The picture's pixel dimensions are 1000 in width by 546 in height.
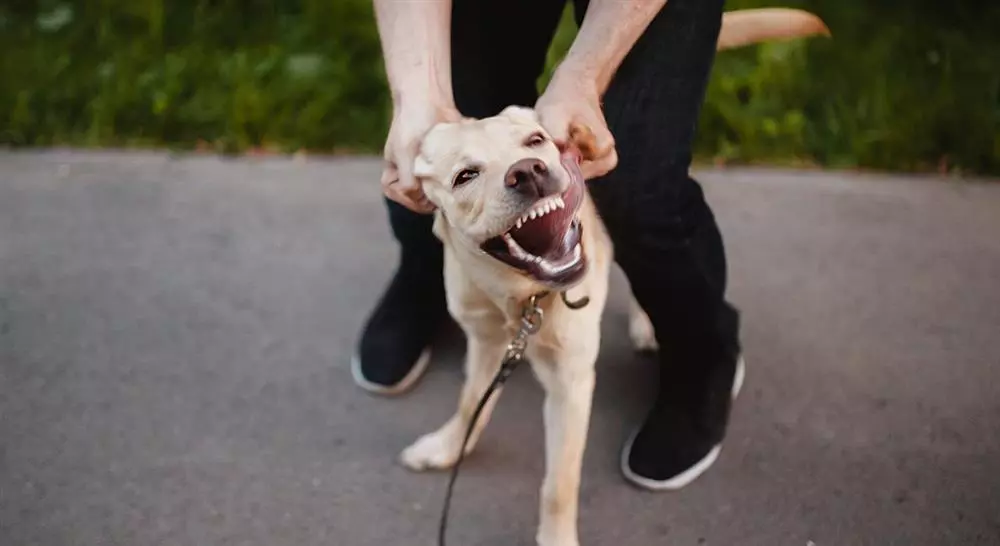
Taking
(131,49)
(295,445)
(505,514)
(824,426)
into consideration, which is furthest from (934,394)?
(131,49)

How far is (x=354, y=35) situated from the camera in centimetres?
319

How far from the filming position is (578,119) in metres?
1.28

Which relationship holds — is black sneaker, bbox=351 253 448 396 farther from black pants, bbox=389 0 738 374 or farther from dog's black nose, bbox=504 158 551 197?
dog's black nose, bbox=504 158 551 197

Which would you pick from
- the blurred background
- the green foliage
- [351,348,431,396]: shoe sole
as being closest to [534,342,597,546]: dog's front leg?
[351,348,431,396]: shoe sole

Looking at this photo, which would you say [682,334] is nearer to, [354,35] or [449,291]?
[449,291]

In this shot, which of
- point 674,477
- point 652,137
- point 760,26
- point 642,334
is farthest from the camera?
point 642,334

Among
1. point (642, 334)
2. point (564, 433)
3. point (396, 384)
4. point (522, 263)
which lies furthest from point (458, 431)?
point (522, 263)

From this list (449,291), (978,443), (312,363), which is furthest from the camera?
(312,363)

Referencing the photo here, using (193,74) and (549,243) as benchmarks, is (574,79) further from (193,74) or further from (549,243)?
(193,74)

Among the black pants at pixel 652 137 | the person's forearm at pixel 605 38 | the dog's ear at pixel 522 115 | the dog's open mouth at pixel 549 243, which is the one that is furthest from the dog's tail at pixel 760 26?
the dog's open mouth at pixel 549 243

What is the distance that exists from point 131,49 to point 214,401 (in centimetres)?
175

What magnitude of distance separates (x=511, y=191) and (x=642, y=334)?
3.28ft

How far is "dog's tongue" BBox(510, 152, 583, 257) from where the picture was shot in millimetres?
1134

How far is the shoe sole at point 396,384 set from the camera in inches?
75.9
